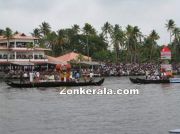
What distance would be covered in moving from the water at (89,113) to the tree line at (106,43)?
70.7m

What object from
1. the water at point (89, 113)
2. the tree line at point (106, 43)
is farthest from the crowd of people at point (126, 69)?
the water at point (89, 113)

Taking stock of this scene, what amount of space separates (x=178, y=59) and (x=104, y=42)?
59.9 feet

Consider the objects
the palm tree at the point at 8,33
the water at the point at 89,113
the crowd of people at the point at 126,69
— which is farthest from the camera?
the crowd of people at the point at 126,69

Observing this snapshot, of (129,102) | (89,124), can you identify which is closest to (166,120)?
(89,124)

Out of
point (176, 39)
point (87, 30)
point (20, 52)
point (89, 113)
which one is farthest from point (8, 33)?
point (89, 113)

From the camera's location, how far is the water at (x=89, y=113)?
34312 mm

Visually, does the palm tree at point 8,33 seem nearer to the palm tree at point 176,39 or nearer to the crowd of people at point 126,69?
the crowd of people at point 126,69

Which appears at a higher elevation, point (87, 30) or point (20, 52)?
point (87, 30)

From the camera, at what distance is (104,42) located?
13688cm

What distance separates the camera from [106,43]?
13800 centimetres

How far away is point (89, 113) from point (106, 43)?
96619 millimetres

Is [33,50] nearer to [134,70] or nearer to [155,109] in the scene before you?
[134,70]

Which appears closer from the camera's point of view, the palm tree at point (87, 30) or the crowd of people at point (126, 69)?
the crowd of people at point (126, 69)

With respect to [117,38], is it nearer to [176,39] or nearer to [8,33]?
[176,39]
